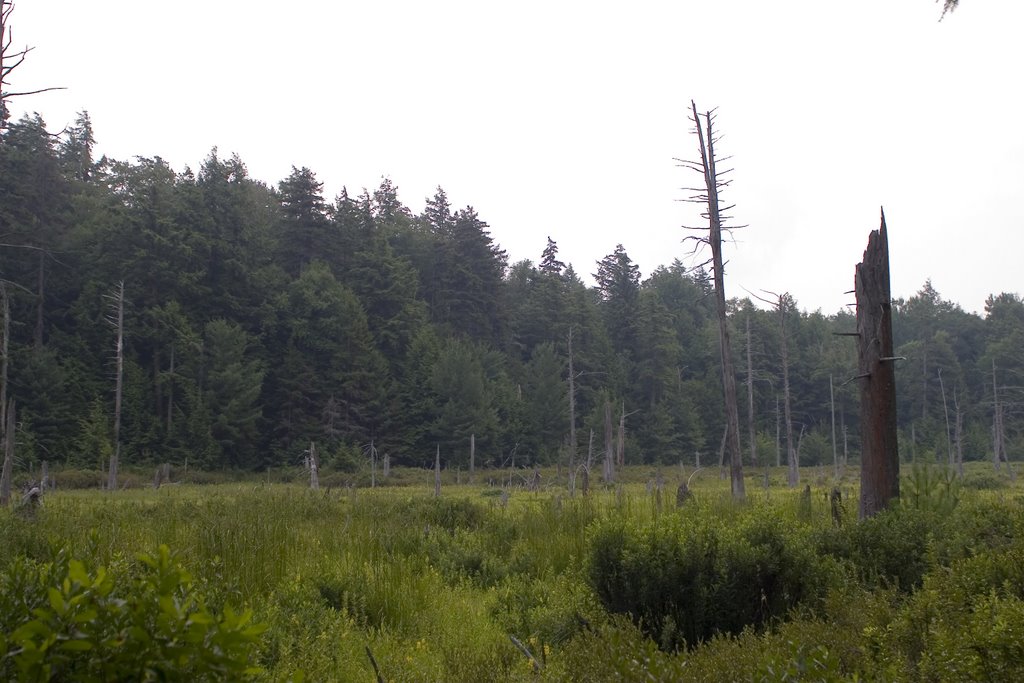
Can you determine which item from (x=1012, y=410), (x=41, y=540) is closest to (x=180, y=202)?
(x=41, y=540)

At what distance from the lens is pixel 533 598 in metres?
7.75

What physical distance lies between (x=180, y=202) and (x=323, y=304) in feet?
37.6

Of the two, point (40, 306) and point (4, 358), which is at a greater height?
point (40, 306)

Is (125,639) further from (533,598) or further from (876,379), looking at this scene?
(876,379)

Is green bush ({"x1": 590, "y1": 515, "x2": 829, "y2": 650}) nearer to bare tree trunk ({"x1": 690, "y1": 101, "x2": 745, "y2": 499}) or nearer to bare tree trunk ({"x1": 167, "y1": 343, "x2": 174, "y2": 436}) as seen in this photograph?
bare tree trunk ({"x1": 690, "y1": 101, "x2": 745, "y2": 499})

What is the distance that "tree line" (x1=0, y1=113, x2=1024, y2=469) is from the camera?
152ft

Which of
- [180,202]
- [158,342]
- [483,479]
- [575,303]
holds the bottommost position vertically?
[483,479]

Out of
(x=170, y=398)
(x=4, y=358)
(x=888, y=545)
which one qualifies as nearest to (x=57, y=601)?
(x=888, y=545)

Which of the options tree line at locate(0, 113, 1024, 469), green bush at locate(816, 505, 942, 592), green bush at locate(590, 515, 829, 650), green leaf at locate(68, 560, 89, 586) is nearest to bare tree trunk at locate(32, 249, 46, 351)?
tree line at locate(0, 113, 1024, 469)

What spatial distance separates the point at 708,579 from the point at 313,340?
161 feet

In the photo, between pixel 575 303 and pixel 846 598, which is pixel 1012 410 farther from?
pixel 846 598

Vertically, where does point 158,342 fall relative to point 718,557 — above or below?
above

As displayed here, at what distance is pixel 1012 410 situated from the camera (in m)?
77.6

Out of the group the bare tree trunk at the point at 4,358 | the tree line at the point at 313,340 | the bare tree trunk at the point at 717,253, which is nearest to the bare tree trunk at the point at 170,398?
the tree line at the point at 313,340
